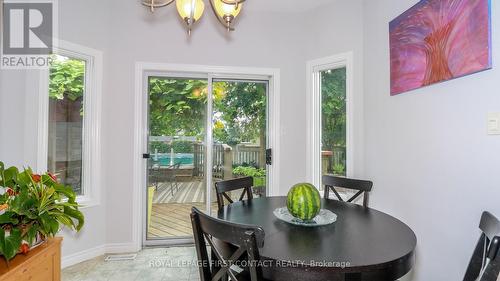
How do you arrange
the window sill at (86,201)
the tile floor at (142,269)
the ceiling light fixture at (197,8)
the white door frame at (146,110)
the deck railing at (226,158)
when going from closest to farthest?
the ceiling light fixture at (197,8) → the tile floor at (142,269) → the window sill at (86,201) → the white door frame at (146,110) → the deck railing at (226,158)

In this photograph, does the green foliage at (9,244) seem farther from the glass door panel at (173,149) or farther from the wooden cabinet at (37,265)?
the glass door panel at (173,149)

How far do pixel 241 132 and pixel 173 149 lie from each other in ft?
2.76

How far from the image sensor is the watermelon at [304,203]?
1.35m

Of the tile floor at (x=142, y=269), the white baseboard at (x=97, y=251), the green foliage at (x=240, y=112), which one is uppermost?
the green foliage at (x=240, y=112)

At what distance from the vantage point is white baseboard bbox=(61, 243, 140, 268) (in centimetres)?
245

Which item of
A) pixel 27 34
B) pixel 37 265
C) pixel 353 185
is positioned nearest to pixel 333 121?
pixel 353 185

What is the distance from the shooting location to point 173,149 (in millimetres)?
2994

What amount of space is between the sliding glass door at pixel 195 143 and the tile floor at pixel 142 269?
0.34 meters

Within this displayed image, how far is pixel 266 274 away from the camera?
3.36 ft

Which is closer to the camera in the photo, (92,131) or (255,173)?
(92,131)

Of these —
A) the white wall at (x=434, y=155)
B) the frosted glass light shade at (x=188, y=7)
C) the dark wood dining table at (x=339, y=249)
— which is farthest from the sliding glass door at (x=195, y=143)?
the dark wood dining table at (x=339, y=249)

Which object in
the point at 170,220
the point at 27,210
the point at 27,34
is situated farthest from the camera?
the point at 170,220

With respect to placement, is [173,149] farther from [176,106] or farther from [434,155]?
[434,155]

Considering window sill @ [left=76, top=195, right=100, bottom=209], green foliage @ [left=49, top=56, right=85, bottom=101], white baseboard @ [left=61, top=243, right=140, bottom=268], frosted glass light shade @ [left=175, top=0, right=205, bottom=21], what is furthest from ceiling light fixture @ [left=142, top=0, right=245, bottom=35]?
white baseboard @ [left=61, top=243, right=140, bottom=268]
